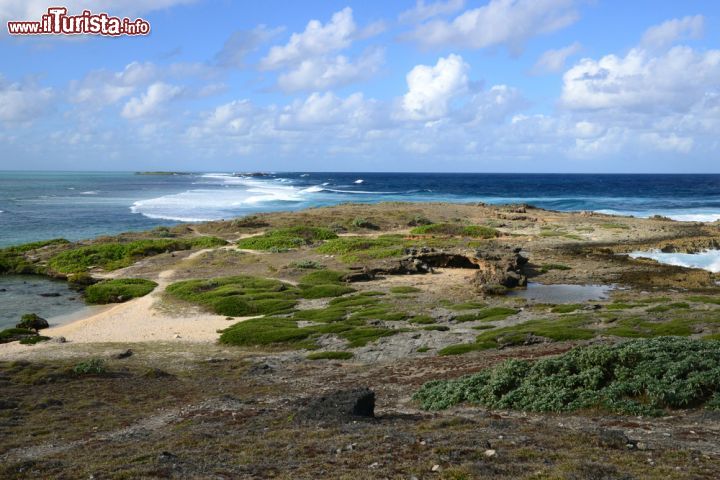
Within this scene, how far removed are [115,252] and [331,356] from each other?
39225 mm

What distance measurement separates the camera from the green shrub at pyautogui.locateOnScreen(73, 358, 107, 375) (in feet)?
78.3

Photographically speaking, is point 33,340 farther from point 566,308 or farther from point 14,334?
point 566,308

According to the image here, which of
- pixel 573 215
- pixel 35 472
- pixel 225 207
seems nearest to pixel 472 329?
pixel 35 472

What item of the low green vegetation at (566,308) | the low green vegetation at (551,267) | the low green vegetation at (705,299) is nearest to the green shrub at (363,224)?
the low green vegetation at (551,267)

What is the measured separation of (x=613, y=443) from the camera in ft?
43.1

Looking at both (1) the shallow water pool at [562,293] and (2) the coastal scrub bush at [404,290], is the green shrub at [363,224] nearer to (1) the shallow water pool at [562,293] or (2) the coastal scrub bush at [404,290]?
(2) the coastal scrub bush at [404,290]

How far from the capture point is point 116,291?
144ft

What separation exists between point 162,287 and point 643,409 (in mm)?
37280

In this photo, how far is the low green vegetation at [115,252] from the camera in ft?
181

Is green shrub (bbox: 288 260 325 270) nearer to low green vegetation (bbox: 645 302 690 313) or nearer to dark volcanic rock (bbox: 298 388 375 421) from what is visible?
low green vegetation (bbox: 645 302 690 313)

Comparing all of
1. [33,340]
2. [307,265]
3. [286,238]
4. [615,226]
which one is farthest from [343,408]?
[615,226]

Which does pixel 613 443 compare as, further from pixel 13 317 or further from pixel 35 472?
pixel 13 317

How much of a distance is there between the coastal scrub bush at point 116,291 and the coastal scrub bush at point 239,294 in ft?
6.88

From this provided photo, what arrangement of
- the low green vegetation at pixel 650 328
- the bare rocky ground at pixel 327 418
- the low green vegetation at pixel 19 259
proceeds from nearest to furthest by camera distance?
the bare rocky ground at pixel 327 418 → the low green vegetation at pixel 650 328 → the low green vegetation at pixel 19 259
